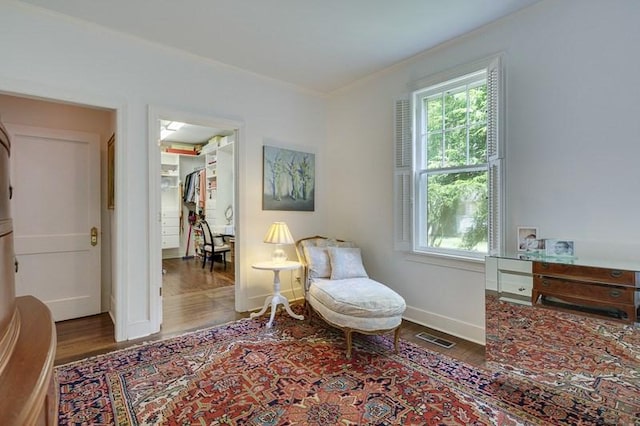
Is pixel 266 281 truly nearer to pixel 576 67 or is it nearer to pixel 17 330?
pixel 17 330

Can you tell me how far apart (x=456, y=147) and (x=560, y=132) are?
0.87 m

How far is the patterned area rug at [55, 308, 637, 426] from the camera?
6.11 feet

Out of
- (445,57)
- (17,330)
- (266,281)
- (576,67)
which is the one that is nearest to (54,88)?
(17,330)

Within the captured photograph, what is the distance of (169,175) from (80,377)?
6.10 m

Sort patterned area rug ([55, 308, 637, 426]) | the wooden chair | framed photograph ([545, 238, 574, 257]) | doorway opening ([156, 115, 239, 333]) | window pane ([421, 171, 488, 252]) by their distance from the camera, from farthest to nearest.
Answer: the wooden chair → doorway opening ([156, 115, 239, 333]) → window pane ([421, 171, 488, 252]) → framed photograph ([545, 238, 574, 257]) → patterned area rug ([55, 308, 637, 426])

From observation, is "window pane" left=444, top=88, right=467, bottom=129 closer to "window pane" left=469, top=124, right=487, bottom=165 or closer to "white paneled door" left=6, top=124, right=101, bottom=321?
"window pane" left=469, top=124, right=487, bottom=165

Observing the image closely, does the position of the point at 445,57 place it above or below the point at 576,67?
above

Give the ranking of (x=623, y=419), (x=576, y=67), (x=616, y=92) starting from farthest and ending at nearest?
(x=576, y=67)
(x=616, y=92)
(x=623, y=419)

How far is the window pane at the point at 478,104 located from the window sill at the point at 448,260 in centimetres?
130

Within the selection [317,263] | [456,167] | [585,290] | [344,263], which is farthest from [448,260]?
[317,263]

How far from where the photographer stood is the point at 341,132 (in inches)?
171

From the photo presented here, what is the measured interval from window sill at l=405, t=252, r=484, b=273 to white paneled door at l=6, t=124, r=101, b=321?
12.0 feet

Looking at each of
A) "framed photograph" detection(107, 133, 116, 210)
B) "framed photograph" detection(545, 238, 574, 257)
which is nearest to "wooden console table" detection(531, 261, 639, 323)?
"framed photograph" detection(545, 238, 574, 257)

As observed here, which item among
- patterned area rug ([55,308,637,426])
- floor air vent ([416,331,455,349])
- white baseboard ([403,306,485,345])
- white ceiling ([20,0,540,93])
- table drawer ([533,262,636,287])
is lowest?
floor air vent ([416,331,455,349])
